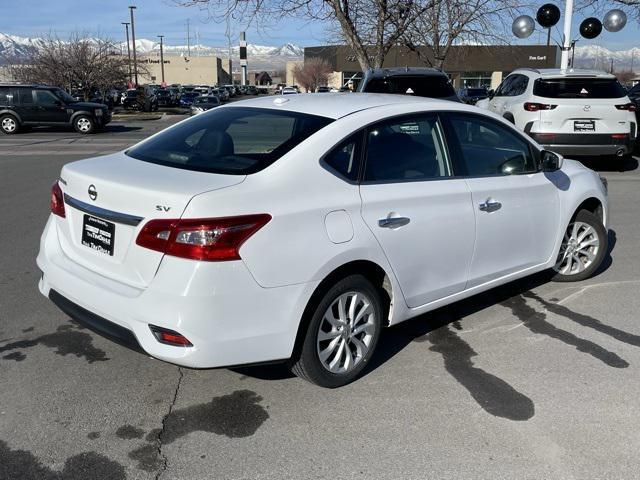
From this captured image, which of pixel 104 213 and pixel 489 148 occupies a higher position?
pixel 489 148

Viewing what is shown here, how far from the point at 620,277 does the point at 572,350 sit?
192 cm

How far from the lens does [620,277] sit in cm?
563

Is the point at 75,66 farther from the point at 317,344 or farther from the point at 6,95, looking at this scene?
the point at 317,344

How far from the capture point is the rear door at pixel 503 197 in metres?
4.15

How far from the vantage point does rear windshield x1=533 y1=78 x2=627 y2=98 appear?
1063 centimetres

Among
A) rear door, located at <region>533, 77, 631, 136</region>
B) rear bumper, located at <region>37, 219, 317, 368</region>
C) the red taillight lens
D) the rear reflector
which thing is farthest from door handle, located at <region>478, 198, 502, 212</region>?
rear door, located at <region>533, 77, 631, 136</region>

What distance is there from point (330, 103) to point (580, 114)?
8.04m

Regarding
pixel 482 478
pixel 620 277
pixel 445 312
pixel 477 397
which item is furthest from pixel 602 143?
pixel 482 478

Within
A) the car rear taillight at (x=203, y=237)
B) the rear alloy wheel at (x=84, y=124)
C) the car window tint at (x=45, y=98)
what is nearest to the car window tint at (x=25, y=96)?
the car window tint at (x=45, y=98)

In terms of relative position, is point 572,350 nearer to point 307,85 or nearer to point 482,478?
point 482,478

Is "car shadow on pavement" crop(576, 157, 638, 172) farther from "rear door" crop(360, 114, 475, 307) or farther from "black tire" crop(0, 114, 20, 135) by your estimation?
"black tire" crop(0, 114, 20, 135)

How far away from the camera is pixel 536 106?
1060 cm

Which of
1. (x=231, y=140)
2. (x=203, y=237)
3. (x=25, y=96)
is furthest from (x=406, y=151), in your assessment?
(x=25, y=96)

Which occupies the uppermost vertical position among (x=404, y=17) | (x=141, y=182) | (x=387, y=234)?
(x=404, y=17)
